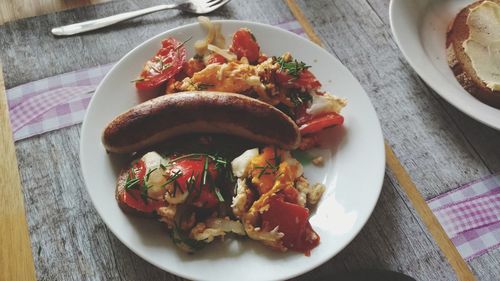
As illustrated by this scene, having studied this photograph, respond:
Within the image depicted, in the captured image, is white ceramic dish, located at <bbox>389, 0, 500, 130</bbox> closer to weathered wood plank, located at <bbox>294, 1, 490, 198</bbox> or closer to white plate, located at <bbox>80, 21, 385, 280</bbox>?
weathered wood plank, located at <bbox>294, 1, 490, 198</bbox>

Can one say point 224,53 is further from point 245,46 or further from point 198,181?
point 198,181

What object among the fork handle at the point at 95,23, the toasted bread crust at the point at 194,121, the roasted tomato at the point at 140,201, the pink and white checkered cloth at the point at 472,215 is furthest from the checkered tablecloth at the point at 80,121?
the roasted tomato at the point at 140,201

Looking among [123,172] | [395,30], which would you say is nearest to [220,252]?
[123,172]

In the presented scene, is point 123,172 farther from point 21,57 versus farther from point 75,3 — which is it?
point 75,3

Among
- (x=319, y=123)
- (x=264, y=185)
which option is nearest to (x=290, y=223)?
(x=264, y=185)

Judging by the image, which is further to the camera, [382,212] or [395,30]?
[395,30]

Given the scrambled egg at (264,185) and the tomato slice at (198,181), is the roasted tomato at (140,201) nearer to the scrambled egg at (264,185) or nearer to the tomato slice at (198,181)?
the tomato slice at (198,181)

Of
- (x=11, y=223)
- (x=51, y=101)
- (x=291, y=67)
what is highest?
(x=291, y=67)
